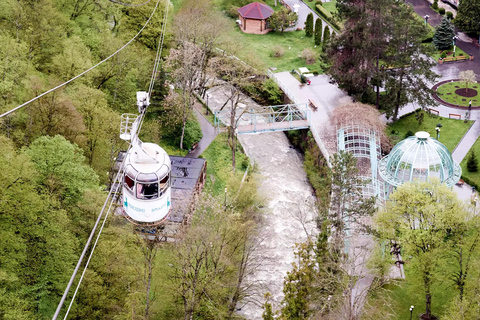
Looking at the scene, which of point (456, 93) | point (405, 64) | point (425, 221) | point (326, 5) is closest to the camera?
point (425, 221)

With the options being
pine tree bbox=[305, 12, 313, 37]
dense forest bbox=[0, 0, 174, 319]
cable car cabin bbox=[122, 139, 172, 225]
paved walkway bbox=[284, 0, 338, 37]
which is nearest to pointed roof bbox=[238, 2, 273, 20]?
paved walkway bbox=[284, 0, 338, 37]

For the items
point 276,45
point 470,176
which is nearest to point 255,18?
point 276,45

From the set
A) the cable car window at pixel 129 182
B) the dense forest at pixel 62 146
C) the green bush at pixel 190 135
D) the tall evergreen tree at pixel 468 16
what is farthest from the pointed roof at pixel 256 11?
the cable car window at pixel 129 182

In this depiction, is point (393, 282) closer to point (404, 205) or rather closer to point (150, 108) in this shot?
point (404, 205)

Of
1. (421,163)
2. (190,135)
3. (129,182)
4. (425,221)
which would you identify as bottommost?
(190,135)

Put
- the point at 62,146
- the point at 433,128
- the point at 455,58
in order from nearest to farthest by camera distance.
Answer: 1. the point at 62,146
2. the point at 433,128
3. the point at 455,58

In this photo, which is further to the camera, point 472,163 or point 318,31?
point 318,31

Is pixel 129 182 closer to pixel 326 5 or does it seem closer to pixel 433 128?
pixel 433 128
